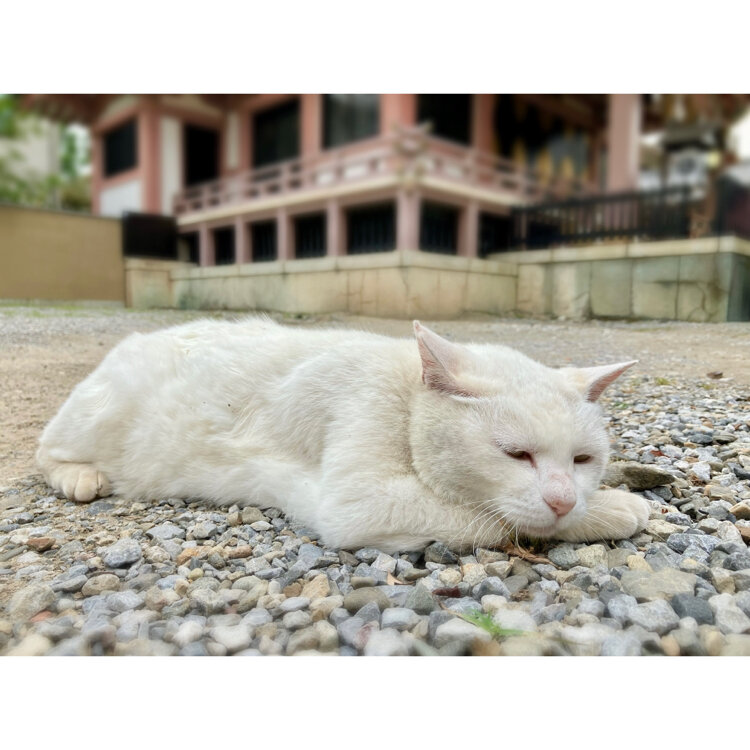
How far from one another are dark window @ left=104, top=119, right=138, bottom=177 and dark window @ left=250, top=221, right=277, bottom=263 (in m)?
0.53

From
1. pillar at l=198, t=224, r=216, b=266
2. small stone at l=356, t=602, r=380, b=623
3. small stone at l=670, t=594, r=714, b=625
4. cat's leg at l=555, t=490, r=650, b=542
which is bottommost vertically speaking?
small stone at l=356, t=602, r=380, b=623

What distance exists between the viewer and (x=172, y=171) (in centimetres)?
249

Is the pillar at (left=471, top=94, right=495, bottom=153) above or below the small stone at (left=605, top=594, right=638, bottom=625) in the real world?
above

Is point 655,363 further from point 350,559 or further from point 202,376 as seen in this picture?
point 202,376

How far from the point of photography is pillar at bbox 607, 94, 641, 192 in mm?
2172

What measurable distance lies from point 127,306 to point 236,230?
1.87 feet

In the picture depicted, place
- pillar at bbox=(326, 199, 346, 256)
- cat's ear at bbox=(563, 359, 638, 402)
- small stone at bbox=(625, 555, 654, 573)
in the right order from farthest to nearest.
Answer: pillar at bbox=(326, 199, 346, 256)
cat's ear at bbox=(563, 359, 638, 402)
small stone at bbox=(625, 555, 654, 573)

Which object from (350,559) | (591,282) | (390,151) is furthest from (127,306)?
(591,282)

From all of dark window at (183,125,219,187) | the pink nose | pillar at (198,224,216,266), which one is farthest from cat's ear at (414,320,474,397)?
dark window at (183,125,219,187)

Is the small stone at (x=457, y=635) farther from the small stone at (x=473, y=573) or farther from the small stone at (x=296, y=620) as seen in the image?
the small stone at (x=296, y=620)

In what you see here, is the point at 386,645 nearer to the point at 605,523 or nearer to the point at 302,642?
the point at 302,642

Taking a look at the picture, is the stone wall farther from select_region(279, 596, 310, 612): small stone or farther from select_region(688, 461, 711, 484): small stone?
select_region(279, 596, 310, 612): small stone

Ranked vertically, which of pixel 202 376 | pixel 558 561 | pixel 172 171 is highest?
pixel 172 171

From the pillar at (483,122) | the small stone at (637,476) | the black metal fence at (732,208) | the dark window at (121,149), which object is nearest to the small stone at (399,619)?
the small stone at (637,476)
